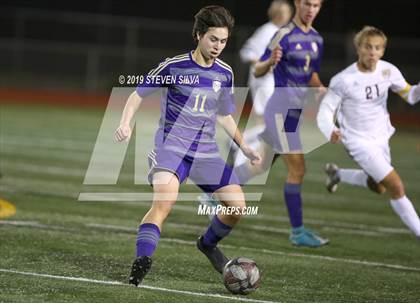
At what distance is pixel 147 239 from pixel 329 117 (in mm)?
2736

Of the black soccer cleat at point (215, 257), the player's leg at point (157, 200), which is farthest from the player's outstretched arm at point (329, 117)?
→ the player's leg at point (157, 200)

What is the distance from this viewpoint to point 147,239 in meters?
6.40

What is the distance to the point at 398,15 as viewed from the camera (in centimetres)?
2655

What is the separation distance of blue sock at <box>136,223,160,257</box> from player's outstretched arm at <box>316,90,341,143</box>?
2451mm

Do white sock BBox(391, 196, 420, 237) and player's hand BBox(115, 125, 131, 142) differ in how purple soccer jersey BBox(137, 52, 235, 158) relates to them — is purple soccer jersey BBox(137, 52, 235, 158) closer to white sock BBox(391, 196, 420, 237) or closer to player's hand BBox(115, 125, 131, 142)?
player's hand BBox(115, 125, 131, 142)

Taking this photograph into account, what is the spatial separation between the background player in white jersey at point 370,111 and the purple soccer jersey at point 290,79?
0.40 m

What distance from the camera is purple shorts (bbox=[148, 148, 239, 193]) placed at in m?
6.66

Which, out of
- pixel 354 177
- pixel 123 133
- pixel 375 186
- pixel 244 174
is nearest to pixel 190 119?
pixel 123 133

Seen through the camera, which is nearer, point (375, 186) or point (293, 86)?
point (293, 86)

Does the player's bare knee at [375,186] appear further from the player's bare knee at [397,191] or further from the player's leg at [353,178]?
the player's bare knee at [397,191]

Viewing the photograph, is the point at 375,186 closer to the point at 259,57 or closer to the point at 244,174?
the point at 244,174

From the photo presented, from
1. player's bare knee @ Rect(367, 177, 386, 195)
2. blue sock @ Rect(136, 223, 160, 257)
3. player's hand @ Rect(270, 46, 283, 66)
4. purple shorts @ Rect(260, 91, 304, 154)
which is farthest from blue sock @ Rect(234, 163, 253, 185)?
blue sock @ Rect(136, 223, 160, 257)

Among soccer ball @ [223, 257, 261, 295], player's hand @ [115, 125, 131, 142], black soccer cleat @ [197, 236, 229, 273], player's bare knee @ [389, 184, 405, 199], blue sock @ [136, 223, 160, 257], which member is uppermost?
player's hand @ [115, 125, 131, 142]

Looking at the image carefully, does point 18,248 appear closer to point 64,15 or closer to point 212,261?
point 212,261
